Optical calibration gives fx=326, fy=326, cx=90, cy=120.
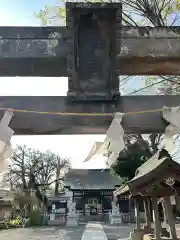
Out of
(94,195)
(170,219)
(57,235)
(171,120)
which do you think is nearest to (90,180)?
(94,195)

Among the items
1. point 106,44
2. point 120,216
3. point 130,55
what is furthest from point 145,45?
point 120,216

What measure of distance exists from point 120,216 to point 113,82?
1320 inches

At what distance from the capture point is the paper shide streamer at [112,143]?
4035 mm

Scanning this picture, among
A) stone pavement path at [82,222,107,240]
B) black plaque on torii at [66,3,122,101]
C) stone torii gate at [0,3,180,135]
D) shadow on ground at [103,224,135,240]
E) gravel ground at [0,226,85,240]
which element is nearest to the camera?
stone torii gate at [0,3,180,135]

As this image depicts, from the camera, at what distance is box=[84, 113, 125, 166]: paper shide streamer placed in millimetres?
4035

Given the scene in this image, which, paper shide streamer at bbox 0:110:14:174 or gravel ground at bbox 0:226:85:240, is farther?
gravel ground at bbox 0:226:85:240

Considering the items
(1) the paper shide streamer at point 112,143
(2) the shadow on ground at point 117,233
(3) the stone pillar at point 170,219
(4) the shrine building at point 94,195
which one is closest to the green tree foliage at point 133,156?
(2) the shadow on ground at point 117,233

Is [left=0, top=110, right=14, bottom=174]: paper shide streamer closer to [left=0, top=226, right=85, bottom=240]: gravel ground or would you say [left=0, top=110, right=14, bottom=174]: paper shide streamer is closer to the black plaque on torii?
the black plaque on torii

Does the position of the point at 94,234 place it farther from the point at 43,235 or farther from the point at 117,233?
the point at 43,235

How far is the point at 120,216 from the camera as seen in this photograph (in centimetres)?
3581

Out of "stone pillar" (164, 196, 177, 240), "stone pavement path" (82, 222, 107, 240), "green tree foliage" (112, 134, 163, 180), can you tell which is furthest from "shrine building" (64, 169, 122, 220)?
"stone pillar" (164, 196, 177, 240)

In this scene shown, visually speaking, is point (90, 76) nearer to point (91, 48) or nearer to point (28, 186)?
point (91, 48)

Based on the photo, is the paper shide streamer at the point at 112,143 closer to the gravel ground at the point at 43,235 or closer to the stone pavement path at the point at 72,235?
the stone pavement path at the point at 72,235

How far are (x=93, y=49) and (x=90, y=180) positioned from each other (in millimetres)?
41050
